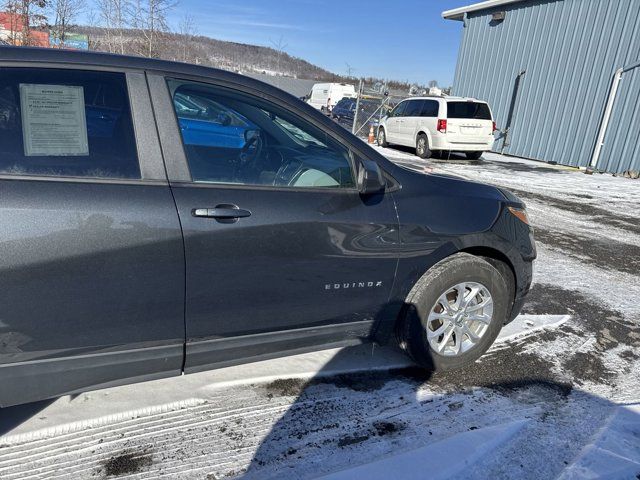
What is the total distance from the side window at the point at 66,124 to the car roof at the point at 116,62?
0.04m

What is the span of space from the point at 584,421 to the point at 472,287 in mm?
937

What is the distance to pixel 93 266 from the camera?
1896 millimetres

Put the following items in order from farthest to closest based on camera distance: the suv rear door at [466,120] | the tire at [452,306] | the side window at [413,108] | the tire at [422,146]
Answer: the side window at [413,108] < the tire at [422,146] < the suv rear door at [466,120] < the tire at [452,306]

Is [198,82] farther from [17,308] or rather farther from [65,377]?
[65,377]

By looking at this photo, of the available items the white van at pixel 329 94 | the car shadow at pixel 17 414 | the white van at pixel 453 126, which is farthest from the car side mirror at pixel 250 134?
the white van at pixel 329 94

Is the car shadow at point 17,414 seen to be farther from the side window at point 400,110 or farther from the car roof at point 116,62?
the side window at point 400,110

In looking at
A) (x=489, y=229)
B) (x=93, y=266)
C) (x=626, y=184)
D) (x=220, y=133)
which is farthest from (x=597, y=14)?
(x=93, y=266)

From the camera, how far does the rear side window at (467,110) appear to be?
13.4 meters

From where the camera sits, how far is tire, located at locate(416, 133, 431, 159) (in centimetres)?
1412

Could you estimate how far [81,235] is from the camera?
6.09 ft

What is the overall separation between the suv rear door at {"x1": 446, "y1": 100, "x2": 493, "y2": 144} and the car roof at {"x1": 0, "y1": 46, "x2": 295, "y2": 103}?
39.2 ft

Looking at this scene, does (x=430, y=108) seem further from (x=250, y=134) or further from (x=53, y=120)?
(x=53, y=120)

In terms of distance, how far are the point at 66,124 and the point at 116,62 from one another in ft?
1.19

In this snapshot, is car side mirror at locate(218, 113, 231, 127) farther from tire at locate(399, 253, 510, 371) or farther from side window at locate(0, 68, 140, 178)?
tire at locate(399, 253, 510, 371)
